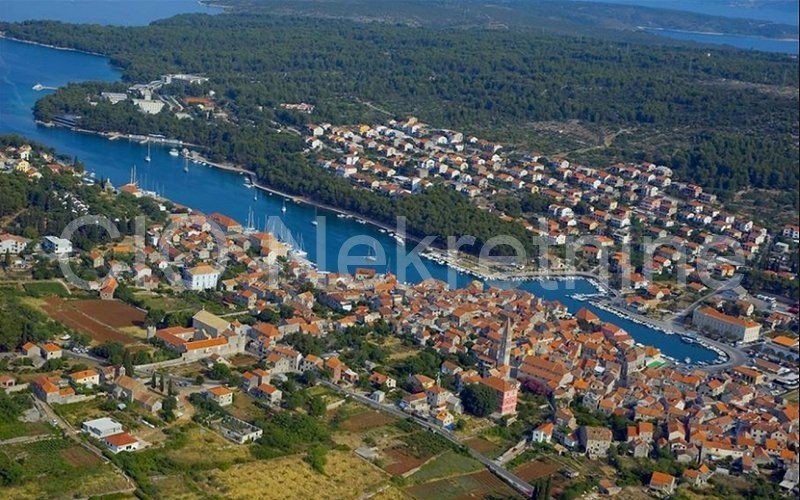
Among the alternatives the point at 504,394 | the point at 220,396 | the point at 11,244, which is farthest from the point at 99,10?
the point at 504,394

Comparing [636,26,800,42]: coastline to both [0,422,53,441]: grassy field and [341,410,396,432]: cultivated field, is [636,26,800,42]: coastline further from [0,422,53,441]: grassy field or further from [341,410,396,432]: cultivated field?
[0,422,53,441]: grassy field

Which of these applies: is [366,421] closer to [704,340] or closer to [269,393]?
[269,393]

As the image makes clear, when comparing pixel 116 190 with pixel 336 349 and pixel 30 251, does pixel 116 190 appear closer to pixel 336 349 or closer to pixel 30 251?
pixel 30 251

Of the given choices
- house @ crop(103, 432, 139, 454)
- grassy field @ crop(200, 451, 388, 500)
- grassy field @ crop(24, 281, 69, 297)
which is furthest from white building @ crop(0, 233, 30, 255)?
grassy field @ crop(200, 451, 388, 500)

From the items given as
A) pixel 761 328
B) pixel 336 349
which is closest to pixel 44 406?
pixel 336 349

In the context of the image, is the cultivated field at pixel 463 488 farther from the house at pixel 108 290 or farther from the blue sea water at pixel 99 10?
the blue sea water at pixel 99 10

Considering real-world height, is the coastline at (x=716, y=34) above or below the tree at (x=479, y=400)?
above

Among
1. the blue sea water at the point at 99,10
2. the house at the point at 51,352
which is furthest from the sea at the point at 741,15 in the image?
the house at the point at 51,352
